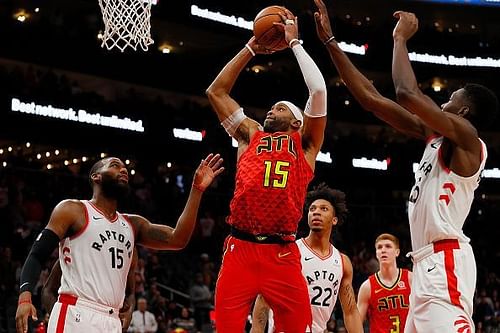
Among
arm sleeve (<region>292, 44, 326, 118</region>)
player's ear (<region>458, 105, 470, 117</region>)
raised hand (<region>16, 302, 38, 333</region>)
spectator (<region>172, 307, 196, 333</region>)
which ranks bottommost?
spectator (<region>172, 307, 196, 333</region>)

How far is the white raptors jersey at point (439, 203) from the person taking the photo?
514 cm

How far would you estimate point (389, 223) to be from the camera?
24.3 m

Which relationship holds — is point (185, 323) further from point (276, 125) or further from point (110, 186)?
point (276, 125)

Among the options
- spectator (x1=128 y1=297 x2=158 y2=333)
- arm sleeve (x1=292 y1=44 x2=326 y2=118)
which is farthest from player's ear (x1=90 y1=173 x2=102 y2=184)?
spectator (x1=128 y1=297 x2=158 y2=333)

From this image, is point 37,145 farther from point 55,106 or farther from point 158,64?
point 158,64

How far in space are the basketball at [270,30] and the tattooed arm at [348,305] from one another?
8.71ft

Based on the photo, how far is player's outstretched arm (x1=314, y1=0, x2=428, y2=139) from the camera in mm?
5430

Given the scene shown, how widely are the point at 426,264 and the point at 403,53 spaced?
1324 mm

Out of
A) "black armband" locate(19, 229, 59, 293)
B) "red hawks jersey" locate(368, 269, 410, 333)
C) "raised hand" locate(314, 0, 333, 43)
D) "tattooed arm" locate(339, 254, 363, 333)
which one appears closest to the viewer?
"raised hand" locate(314, 0, 333, 43)

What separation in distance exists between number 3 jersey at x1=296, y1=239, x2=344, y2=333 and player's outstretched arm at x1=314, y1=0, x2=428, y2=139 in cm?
267

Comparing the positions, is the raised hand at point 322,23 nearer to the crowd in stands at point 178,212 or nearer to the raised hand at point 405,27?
the raised hand at point 405,27

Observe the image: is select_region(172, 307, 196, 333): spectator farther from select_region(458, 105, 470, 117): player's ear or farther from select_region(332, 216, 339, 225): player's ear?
select_region(458, 105, 470, 117): player's ear

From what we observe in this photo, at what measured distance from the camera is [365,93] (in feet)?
17.8

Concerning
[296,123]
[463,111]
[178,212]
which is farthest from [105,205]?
[178,212]
